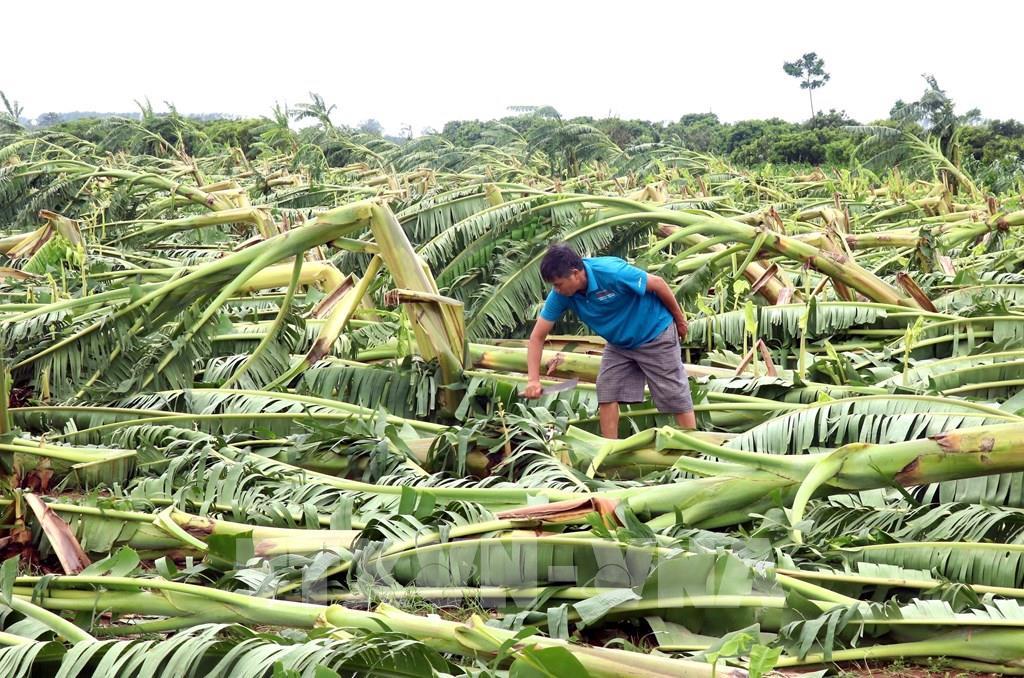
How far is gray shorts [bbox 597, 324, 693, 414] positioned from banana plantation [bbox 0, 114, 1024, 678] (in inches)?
5.2

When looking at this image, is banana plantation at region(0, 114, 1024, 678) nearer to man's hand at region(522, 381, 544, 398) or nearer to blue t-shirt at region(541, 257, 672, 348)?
man's hand at region(522, 381, 544, 398)

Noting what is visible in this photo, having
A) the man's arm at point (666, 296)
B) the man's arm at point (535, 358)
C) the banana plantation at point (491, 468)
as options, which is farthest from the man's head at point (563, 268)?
the banana plantation at point (491, 468)

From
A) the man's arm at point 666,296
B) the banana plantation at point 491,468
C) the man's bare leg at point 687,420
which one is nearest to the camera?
the banana plantation at point 491,468

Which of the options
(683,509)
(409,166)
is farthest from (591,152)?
(683,509)

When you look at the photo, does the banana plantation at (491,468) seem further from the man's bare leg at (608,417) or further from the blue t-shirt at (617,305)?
the blue t-shirt at (617,305)

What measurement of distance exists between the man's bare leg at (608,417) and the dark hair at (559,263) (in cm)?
66

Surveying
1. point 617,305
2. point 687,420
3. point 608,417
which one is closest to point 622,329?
point 617,305

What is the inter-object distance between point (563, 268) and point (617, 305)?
0.40 meters


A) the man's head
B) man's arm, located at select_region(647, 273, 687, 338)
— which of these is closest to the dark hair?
the man's head

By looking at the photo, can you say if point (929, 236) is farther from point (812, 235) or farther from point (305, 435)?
point (305, 435)

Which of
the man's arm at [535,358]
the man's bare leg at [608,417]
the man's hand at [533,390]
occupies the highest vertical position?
the man's arm at [535,358]

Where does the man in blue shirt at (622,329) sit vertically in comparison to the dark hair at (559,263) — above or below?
below

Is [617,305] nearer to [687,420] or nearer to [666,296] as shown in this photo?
[666,296]

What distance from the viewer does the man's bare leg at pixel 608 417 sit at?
5.13 metres
